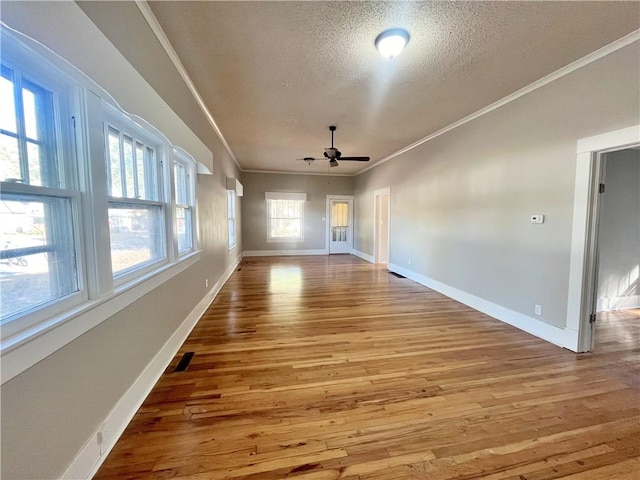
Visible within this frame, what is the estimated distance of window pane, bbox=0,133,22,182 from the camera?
99cm

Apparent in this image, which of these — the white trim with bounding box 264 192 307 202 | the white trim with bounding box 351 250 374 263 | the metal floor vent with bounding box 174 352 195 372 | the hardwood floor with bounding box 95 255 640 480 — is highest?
the white trim with bounding box 264 192 307 202

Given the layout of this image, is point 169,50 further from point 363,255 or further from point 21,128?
point 363,255

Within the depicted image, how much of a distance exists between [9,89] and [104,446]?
5.60ft

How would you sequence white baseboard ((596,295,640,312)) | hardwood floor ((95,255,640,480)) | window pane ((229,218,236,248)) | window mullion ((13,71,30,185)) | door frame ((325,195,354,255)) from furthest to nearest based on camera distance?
1. door frame ((325,195,354,255))
2. window pane ((229,218,236,248))
3. white baseboard ((596,295,640,312))
4. hardwood floor ((95,255,640,480))
5. window mullion ((13,71,30,185))

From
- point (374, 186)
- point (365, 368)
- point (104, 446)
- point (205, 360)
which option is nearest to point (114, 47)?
point (104, 446)

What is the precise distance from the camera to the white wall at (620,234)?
3.53m

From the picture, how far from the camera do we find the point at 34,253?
1.13 metres

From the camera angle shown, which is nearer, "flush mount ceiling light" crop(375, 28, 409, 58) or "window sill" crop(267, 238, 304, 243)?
"flush mount ceiling light" crop(375, 28, 409, 58)

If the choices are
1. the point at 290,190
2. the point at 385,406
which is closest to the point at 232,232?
the point at 290,190

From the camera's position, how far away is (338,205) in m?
9.25

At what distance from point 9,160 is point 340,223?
855 centimetres

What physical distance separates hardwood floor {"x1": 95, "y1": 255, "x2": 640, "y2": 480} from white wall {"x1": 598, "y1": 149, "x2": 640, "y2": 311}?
60 cm

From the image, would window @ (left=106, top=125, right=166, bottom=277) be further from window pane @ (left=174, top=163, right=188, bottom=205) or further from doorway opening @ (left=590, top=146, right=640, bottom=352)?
doorway opening @ (left=590, top=146, right=640, bottom=352)

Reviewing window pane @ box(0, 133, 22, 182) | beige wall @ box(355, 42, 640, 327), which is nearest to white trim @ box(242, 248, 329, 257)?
beige wall @ box(355, 42, 640, 327)
